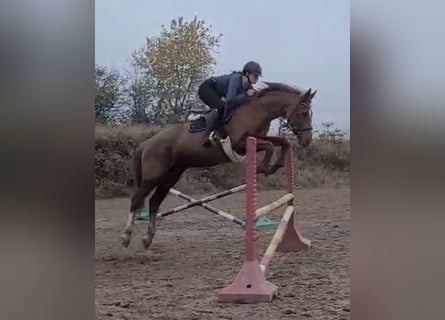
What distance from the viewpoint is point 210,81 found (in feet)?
9.48

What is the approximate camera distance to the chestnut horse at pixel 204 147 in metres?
2.88

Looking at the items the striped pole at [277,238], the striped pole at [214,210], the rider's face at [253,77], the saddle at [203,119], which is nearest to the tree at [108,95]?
the saddle at [203,119]

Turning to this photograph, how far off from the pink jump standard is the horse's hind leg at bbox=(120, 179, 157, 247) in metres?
0.39

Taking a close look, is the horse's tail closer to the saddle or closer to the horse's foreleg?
the saddle

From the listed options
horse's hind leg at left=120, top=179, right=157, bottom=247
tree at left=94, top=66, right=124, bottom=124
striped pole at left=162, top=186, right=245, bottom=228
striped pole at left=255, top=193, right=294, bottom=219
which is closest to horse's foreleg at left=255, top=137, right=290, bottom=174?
striped pole at left=255, top=193, right=294, bottom=219

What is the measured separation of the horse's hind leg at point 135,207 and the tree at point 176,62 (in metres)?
0.26

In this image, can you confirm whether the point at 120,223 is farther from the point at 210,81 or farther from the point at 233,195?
the point at 210,81

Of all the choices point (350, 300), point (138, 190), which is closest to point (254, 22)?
point (138, 190)

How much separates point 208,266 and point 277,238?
0.28 m

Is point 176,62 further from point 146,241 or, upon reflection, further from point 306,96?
point 146,241

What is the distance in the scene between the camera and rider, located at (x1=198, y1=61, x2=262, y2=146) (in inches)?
113

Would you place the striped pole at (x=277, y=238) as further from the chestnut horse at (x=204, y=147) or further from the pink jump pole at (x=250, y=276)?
the chestnut horse at (x=204, y=147)

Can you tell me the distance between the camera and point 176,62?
2.90m

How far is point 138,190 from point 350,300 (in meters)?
0.89
